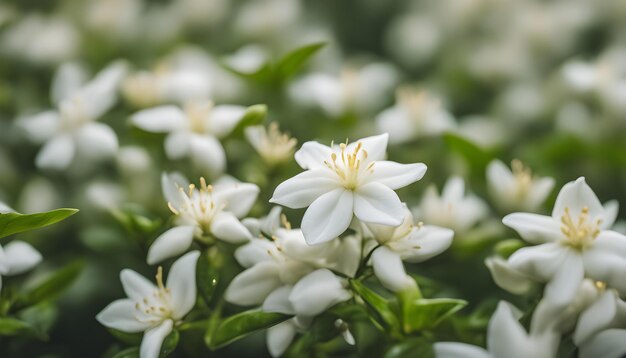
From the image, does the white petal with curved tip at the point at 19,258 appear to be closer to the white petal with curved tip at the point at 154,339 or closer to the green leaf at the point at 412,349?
the white petal with curved tip at the point at 154,339

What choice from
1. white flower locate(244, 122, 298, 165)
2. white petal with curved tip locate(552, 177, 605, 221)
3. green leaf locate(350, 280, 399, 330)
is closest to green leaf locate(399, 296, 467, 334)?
green leaf locate(350, 280, 399, 330)

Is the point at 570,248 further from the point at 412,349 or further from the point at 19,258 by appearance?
the point at 19,258

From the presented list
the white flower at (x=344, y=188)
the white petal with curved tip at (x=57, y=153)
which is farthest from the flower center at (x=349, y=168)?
the white petal with curved tip at (x=57, y=153)

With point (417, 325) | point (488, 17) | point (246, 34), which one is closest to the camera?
point (417, 325)

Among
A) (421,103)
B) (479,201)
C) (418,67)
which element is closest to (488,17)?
(418,67)

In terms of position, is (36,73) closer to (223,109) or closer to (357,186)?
(223,109)

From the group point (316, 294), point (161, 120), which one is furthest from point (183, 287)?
point (161, 120)
